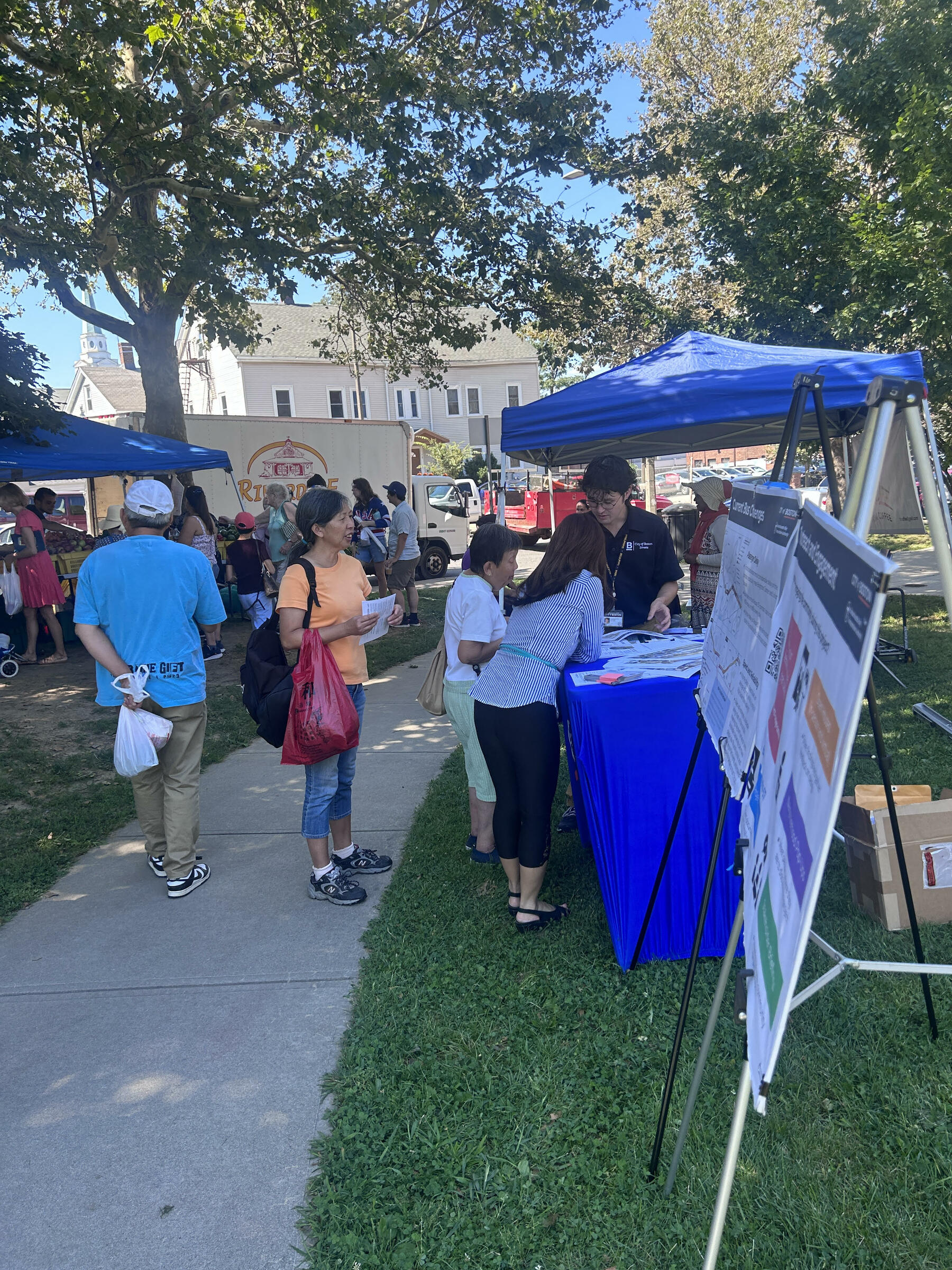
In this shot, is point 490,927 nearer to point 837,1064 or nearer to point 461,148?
point 837,1064

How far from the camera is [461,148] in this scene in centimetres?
1183

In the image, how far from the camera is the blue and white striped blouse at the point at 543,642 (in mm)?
3508

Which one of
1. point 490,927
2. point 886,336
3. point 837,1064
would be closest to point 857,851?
point 837,1064

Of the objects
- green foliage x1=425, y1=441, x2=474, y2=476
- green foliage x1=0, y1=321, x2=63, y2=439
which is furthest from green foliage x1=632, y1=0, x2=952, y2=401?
green foliage x1=425, y1=441, x2=474, y2=476

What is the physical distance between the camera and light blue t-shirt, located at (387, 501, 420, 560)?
11.5 metres

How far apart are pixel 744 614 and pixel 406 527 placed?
378 inches

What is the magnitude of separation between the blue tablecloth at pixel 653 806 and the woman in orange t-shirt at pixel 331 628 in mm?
1226

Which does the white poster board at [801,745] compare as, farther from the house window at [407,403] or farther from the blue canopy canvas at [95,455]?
the house window at [407,403]

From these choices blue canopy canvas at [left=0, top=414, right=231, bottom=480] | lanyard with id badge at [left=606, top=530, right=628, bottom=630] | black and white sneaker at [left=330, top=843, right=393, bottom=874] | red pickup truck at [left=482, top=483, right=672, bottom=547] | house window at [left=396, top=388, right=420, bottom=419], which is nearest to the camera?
black and white sneaker at [left=330, top=843, right=393, bottom=874]

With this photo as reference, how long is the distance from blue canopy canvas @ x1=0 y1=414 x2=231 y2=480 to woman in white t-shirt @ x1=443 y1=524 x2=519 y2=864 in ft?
22.2

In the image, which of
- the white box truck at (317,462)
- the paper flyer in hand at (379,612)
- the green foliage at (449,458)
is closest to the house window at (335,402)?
the green foliage at (449,458)

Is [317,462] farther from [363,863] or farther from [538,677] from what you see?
[538,677]

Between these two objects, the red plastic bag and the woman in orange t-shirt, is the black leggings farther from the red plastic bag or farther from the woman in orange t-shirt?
the woman in orange t-shirt

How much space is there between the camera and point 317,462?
55.2 ft
